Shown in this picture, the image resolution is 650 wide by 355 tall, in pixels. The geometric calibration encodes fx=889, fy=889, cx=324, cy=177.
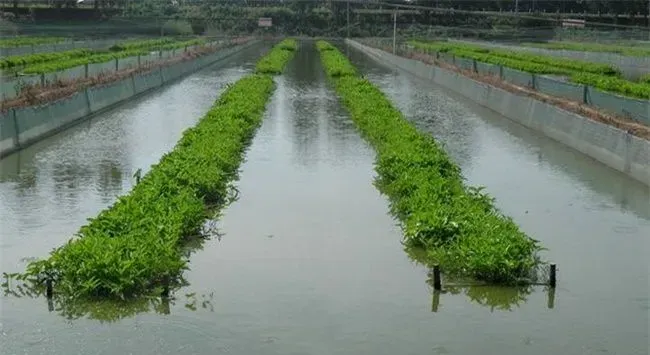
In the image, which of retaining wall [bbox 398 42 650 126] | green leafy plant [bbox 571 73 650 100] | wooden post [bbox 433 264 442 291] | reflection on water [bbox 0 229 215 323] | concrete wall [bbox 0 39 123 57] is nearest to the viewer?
reflection on water [bbox 0 229 215 323]

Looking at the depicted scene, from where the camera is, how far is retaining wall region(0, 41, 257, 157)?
58.3ft

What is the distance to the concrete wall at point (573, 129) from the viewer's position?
15602 millimetres

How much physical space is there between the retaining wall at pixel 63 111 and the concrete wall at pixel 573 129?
1150cm

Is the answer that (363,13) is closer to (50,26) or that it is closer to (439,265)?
(50,26)

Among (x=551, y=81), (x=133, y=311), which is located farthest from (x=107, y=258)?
(x=551, y=81)

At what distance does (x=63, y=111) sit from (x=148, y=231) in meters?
12.0

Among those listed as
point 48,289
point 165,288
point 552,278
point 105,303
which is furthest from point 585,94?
point 48,289

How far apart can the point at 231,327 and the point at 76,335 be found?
1414 mm

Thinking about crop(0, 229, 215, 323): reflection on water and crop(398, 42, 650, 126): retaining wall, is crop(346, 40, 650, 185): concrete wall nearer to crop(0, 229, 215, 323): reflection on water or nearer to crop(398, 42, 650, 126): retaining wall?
crop(398, 42, 650, 126): retaining wall

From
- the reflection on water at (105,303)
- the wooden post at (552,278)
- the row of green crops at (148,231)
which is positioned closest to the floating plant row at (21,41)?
the row of green crops at (148,231)

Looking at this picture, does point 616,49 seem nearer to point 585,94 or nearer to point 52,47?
point 52,47

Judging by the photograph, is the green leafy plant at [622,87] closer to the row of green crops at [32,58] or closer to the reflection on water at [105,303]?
the reflection on water at [105,303]

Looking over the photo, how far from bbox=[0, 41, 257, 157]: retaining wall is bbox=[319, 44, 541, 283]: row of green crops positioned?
7.32 metres

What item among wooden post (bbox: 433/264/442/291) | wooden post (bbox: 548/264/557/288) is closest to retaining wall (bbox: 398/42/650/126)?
wooden post (bbox: 548/264/557/288)
